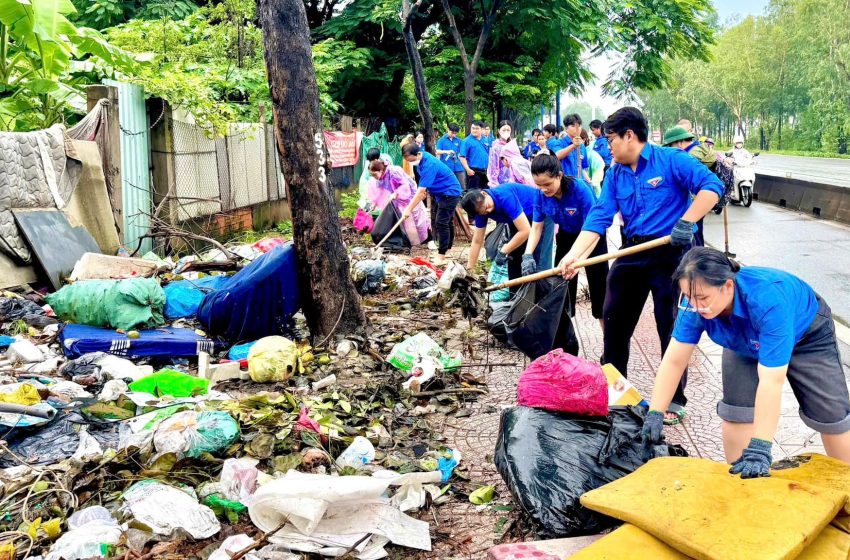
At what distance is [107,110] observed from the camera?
26.2ft

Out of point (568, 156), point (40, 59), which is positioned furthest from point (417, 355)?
point (568, 156)

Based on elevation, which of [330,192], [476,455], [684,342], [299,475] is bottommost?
[476,455]

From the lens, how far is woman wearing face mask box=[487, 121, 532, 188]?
13125 mm

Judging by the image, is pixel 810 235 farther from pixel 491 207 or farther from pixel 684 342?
pixel 684 342

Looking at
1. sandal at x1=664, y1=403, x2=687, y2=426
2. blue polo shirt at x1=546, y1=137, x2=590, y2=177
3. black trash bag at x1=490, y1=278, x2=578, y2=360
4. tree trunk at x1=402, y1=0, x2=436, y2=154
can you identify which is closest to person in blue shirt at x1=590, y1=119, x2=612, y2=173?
blue polo shirt at x1=546, y1=137, x2=590, y2=177

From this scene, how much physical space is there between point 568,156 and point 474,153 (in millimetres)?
2925

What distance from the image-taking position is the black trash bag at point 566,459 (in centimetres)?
300

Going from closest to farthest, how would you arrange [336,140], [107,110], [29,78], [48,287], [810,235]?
1. [48,287]
2. [107,110]
3. [29,78]
4. [810,235]
5. [336,140]

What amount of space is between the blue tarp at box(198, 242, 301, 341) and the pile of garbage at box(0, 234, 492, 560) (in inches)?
0.5

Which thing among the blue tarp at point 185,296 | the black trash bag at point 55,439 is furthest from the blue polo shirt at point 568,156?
the black trash bag at point 55,439

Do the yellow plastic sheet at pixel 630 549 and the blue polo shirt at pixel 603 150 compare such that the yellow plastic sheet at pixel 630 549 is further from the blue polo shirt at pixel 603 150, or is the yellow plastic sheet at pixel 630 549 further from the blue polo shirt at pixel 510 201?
Answer: the blue polo shirt at pixel 603 150

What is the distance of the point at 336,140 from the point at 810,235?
9189 millimetres

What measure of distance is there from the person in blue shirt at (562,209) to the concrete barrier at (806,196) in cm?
1030

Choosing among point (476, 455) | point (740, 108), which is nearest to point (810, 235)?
point (476, 455)
